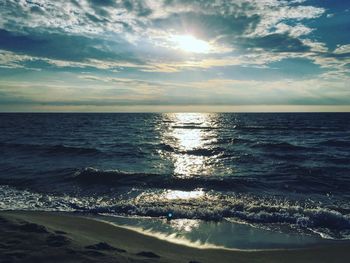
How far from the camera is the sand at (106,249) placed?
6.86 m

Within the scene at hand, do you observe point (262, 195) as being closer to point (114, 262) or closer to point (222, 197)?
point (222, 197)

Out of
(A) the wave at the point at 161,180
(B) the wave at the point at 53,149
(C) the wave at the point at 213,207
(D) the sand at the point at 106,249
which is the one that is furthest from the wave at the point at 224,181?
(B) the wave at the point at 53,149

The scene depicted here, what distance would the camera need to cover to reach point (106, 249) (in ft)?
24.7

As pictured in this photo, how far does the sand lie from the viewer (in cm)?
686

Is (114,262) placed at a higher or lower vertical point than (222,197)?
higher

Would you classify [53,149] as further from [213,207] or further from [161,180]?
[213,207]

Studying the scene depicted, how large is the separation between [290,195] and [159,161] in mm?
12194

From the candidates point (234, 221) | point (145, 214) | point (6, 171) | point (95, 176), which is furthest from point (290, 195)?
point (6, 171)

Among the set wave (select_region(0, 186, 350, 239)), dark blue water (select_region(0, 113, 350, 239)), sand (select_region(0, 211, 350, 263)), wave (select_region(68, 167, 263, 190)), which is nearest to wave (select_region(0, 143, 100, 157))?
dark blue water (select_region(0, 113, 350, 239))

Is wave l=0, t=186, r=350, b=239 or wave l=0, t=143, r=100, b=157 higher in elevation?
wave l=0, t=186, r=350, b=239

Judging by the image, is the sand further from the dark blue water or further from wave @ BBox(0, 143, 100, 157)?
wave @ BBox(0, 143, 100, 157)

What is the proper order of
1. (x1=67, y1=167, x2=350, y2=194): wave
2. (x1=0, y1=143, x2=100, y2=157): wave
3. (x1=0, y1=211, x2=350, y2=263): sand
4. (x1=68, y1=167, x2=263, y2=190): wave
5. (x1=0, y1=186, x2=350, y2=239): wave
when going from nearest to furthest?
1. (x1=0, y1=211, x2=350, y2=263): sand
2. (x1=0, y1=186, x2=350, y2=239): wave
3. (x1=67, y1=167, x2=350, y2=194): wave
4. (x1=68, y1=167, x2=263, y2=190): wave
5. (x1=0, y1=143, x2=100, y2=157): wave

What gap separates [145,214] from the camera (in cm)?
1186

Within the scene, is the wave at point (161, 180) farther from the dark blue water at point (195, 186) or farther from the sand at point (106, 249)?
the sand at point (106, 249)
